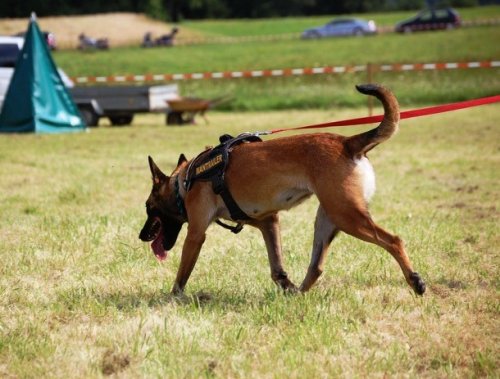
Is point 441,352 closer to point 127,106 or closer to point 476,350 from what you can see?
point 476,350

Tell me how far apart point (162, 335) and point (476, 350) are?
1.48 m

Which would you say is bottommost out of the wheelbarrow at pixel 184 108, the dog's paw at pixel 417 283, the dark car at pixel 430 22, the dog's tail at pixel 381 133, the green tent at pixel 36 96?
the dark car at pixel 430 22

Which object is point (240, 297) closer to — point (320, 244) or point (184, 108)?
point (320, 244)

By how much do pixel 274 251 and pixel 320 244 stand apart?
1.15 ft

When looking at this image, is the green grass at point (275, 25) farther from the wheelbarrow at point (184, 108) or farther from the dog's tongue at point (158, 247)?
the dog's tongue at point (158, 247)

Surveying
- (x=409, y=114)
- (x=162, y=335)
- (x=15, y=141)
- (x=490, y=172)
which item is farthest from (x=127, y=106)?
(x=162, y=335)

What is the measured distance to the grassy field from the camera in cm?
367

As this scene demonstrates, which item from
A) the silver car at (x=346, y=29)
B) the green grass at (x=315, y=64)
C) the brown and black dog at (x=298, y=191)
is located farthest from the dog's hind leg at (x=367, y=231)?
the silver car at (x=346, y=29)

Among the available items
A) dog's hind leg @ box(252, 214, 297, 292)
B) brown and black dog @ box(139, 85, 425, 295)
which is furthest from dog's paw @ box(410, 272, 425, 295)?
dog's hind leg @ box(252, 214, 297, 292)

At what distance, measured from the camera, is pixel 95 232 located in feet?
22.6

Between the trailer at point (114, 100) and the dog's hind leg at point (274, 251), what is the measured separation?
48.9 feet

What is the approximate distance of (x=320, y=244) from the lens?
16.3 ft

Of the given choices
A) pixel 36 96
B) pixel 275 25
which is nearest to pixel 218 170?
pixel 36 96

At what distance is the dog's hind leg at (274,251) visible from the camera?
16.9 feet
